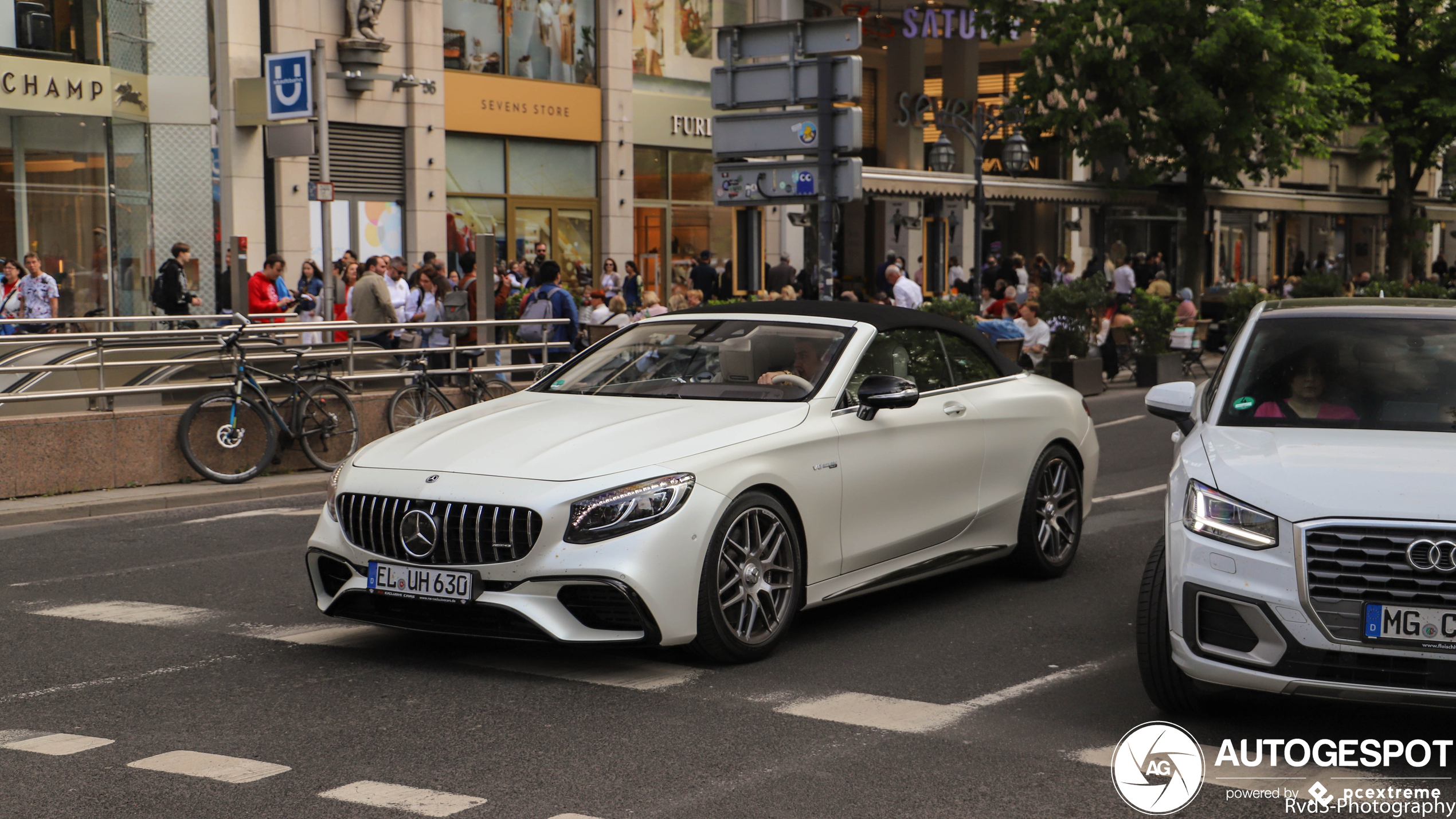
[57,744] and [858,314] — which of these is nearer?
[57,744]

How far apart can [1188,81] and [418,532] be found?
29084mm

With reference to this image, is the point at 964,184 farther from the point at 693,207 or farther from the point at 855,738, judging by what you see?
the point at 855,738

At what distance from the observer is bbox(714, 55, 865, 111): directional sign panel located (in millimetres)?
15156

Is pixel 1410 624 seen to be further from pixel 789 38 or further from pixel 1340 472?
pixel 789 38

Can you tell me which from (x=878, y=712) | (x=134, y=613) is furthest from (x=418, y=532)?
(x=134, y=613)

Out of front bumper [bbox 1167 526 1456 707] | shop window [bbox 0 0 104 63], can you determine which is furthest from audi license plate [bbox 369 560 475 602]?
shop window [bbox 0 0 104 63]

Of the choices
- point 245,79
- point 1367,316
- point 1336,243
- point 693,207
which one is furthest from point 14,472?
point 1336,243

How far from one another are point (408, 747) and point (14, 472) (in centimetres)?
777

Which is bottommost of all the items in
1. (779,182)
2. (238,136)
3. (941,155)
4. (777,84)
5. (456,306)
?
(456,306)

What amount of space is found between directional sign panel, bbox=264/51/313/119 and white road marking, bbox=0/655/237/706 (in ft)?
45.0

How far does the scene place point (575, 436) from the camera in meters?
6.40

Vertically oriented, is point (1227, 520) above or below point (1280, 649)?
above

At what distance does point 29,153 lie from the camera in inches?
876

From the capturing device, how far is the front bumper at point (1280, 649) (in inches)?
189
